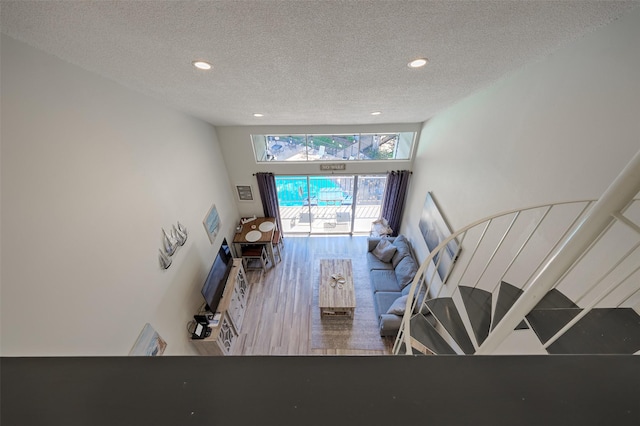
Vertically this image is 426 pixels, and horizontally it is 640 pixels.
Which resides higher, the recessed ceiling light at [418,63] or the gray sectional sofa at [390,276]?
the recessed ceiling light at [418,63]

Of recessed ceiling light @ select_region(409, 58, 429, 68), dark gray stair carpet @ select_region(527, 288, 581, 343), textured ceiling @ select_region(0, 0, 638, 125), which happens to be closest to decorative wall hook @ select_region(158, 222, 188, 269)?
textured ceiling @ select_region(0, 0, 638, 125)

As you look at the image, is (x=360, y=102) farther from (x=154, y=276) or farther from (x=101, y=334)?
(x=101, y=334)

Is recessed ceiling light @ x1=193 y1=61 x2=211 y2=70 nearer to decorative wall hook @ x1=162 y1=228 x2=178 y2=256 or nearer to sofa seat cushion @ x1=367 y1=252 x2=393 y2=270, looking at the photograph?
decorative wall hook @ x1=162 y1=228 x2=178 y2=256

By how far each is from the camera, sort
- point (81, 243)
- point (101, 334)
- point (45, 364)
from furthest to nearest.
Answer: point (101, 334), point (81, 243), point (45, 364)

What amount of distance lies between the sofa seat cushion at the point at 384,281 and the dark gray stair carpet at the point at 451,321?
89.7 inches

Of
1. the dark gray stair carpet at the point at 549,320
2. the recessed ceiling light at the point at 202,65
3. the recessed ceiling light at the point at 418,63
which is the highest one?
the recessed ceiling light at the point at 202,65

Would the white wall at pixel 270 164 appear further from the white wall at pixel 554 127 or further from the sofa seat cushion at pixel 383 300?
the sofa seat cushion at pixel 383 300

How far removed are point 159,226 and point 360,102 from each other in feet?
8.64

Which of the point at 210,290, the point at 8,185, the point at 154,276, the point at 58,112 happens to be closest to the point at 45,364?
the point at 8,185

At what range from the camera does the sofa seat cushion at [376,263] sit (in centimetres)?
496

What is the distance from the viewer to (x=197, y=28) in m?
1.16

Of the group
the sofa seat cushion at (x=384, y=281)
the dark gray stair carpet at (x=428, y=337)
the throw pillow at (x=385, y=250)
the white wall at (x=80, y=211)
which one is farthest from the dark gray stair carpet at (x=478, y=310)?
the white wall at (x=80, y=211)

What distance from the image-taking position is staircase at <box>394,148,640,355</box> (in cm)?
85

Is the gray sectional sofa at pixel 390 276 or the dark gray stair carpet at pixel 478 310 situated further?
the gray sectional sofa at pixel 390 276
